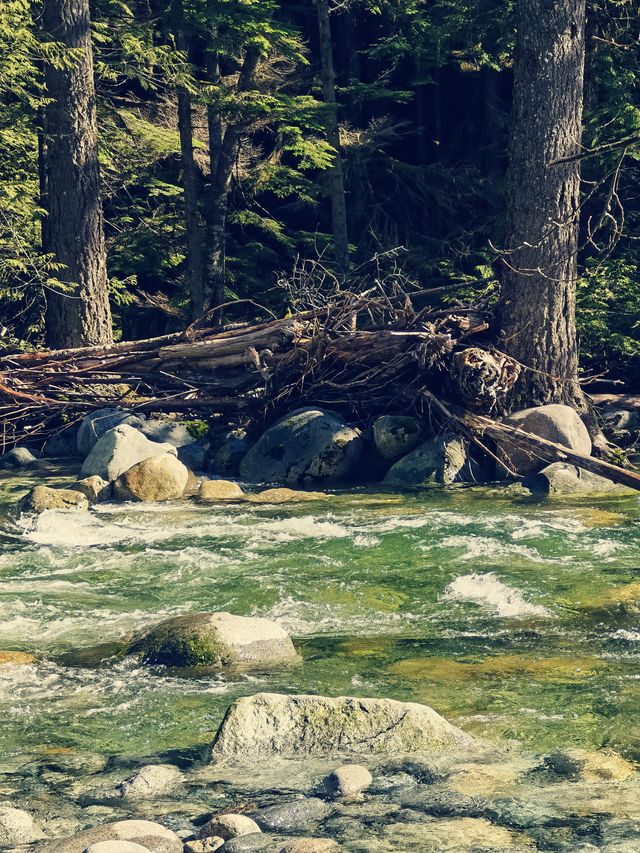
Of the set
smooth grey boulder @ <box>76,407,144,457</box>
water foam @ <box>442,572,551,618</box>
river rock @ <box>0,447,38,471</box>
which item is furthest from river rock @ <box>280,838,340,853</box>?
river rock @ <box>0,447,38,471</box>

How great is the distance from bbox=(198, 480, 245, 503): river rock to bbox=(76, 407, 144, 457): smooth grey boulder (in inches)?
92.4

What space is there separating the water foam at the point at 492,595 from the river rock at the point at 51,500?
4.44 meters

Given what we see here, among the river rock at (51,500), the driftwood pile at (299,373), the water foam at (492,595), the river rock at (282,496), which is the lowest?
the water foam at (492,595)

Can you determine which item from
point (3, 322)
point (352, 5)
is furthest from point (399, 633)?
point (352, 5)

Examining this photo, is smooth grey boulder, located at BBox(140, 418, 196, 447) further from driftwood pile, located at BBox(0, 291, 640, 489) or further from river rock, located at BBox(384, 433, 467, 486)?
river rock, located at BBox(384, 433, 467, 486)

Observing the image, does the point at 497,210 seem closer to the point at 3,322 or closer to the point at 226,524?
the point at 3,322

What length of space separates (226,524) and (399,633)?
3.35 m

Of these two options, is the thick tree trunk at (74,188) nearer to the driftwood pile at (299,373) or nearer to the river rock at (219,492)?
the driftwood pile at (299,373)

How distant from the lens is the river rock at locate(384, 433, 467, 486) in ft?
38.5

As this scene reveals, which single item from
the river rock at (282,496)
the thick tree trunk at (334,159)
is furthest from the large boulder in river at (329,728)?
the thick tree trunk at (334,159)

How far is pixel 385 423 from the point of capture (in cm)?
1233

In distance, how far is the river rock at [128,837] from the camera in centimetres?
399

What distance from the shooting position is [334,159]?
1925 cm

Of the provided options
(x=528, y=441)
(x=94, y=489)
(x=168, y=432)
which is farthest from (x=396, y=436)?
(x=94, y=489)
